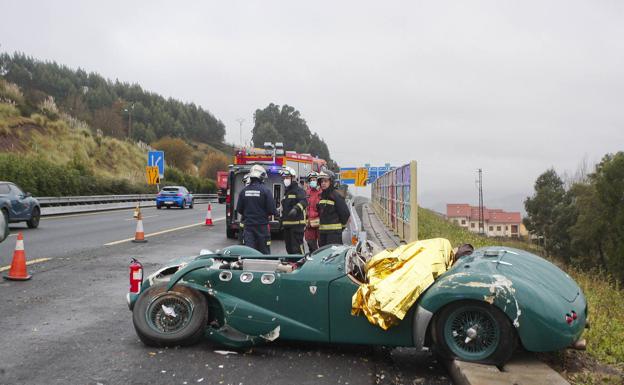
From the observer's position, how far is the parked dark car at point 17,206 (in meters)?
18.8

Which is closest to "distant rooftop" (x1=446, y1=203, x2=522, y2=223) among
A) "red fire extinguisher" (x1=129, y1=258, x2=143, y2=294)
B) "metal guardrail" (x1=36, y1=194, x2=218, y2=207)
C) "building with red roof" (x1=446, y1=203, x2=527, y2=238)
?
"building with red roof" (x1=446, y1=203, x2=527, y2=238)

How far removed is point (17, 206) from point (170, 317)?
15181 millimetres

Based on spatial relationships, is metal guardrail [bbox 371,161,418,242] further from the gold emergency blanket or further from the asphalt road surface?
the gold emergency blanket

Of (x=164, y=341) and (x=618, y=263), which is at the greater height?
(x=164, y=341)

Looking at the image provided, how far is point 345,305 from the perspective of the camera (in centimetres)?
544

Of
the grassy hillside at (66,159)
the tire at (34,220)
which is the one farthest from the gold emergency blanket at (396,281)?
the grassy hillside at (66,159)

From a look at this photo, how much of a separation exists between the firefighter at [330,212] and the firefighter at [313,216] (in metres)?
0.38

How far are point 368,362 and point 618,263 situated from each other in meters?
51.6

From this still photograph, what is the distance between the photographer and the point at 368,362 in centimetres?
553

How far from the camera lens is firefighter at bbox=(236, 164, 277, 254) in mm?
9867

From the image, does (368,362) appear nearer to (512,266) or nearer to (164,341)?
(512,266)

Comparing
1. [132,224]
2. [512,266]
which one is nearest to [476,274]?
[512,266]

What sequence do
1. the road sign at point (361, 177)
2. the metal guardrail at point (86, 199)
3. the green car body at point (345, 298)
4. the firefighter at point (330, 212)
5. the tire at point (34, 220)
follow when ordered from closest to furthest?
the green car body at point (345, 298), the firefighter at point (330, 212), the tire at point (34, 220), the metal guardrail at point (86, 199), the road sign at point (361, 177)

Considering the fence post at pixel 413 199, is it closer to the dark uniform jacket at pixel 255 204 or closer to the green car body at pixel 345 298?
the dark uniform jacket at pixel 255 204
